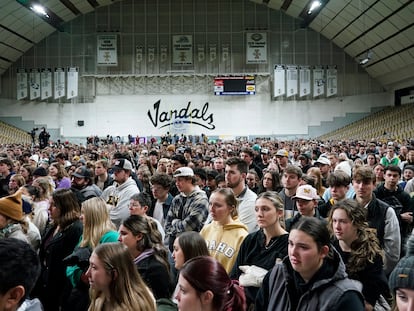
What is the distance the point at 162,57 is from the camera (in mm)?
32812

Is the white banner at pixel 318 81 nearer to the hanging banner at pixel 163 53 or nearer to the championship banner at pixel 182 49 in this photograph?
the championship banner at pixel 182 49

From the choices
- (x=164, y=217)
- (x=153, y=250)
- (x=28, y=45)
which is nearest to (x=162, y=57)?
(x=28, y=45)

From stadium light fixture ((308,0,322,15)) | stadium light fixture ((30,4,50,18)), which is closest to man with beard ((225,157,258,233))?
stadium light fixture ((30,4,50,18))

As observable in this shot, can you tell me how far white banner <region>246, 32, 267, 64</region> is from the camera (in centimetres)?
3228

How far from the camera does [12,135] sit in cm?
3123

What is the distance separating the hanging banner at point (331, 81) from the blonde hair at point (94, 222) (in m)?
31.2

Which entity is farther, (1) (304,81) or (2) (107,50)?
(1) (304,81)

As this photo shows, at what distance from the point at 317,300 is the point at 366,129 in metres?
30.6

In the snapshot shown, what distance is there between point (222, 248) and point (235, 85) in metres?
29.2

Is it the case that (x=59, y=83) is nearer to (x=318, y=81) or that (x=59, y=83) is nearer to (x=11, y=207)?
(x=318, y=81)

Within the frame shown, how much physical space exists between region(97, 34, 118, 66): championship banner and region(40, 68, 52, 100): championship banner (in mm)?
3637

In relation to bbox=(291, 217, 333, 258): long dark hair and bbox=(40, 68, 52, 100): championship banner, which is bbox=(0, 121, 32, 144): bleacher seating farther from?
bbox=(291, 217, 333, 258): long dark hair

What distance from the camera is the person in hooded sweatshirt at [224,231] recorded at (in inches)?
Result: 140

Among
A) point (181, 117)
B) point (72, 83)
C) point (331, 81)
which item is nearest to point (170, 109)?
point (181, 117)
